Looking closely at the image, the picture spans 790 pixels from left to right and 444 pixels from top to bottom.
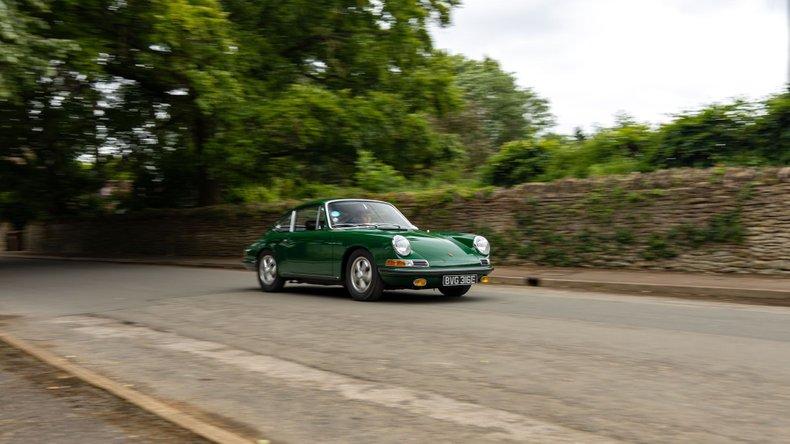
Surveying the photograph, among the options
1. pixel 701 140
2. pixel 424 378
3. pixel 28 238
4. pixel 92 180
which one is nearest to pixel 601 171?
pixel 701 140

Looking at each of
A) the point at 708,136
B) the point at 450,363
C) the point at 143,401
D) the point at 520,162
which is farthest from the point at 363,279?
the point at 520,162

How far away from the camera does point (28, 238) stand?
43.3 meters

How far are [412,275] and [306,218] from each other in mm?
2653

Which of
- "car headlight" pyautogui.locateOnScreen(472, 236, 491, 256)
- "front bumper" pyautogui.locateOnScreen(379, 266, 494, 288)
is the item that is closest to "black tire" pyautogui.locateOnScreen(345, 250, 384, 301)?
"front bumper" pyautogui.locateOnScreen(379, 266, 494, 288)

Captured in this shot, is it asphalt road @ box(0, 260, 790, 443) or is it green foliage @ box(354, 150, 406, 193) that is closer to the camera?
asphalt road @ box(0, 260, 790, 443)

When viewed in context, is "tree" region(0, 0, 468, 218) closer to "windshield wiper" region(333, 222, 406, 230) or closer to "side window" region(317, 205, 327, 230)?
"side window" region(317, 205, 327, 230)

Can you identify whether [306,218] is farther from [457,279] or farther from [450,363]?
[450,363]

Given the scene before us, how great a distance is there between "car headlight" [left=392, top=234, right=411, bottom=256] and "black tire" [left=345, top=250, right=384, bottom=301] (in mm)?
452

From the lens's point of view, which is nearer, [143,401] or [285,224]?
[143,401]

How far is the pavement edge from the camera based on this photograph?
4.04 meters

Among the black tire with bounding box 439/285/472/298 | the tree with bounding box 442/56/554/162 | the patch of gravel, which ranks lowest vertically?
the patch of gravel

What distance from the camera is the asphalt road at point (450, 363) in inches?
172

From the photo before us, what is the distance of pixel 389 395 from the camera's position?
5094mm

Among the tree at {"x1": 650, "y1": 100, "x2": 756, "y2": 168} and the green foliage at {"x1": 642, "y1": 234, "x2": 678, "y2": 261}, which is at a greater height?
the tree at {"x1": 650, "y1": 100, "x2": 756, "y2": 168}
